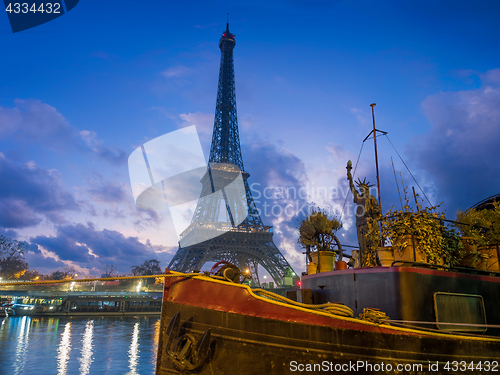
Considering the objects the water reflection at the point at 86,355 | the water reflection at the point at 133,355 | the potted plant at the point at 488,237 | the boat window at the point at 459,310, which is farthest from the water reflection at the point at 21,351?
the potted plant at the point at 488,237

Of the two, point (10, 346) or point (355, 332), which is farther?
point (10, 346)

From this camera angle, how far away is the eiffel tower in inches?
1975

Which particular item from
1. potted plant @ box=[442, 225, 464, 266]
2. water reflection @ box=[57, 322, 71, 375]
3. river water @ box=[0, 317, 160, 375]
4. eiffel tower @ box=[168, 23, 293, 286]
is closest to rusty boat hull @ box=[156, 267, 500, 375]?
potted plant @ box=[442, 225, 464, 266]

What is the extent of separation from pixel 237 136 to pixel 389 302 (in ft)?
221

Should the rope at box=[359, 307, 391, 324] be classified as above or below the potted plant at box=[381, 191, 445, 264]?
below

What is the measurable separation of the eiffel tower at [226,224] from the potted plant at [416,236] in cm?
4005

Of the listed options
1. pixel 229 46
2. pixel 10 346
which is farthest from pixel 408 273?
pixel 229 46

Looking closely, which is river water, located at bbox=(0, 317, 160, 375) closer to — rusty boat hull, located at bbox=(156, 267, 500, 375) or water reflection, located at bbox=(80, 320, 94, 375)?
water reflection, located at bbox=(80, 320, 94, 375)

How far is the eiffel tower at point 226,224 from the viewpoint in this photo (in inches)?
1975

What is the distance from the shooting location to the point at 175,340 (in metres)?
4.73

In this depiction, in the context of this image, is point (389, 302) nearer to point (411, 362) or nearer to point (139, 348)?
point (411, 362)

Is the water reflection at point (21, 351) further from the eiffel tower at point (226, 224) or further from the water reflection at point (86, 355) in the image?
the eiffel tower at point (226, 224)

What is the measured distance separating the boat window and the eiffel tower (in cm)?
4024

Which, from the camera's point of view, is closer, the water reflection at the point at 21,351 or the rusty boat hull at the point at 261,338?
the rusty boat hull at the point at 261,338
